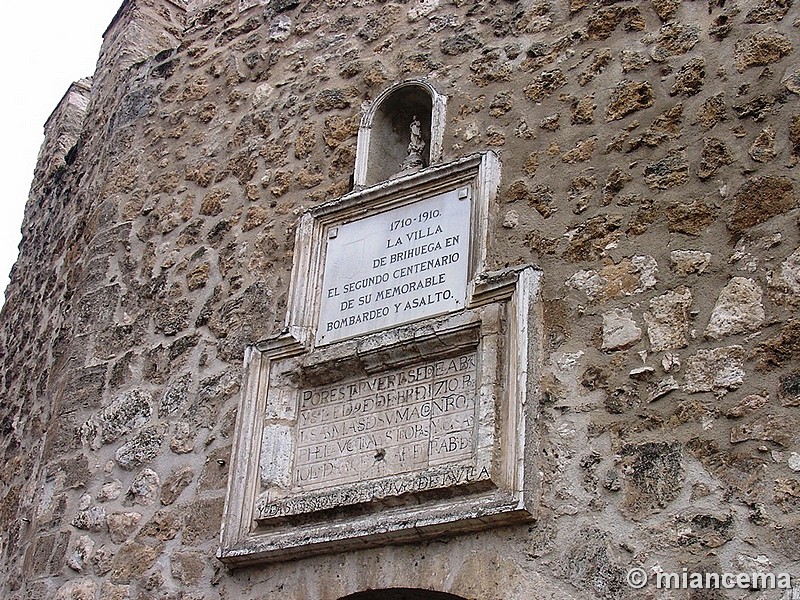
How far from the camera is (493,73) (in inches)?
204

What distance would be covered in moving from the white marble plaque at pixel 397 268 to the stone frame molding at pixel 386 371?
5 centimetres

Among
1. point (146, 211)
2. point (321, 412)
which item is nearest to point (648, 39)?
point (321, 412)

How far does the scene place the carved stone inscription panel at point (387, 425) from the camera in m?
4.28

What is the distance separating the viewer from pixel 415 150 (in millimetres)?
5254

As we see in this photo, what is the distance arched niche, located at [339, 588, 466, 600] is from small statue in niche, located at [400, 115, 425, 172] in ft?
6.22

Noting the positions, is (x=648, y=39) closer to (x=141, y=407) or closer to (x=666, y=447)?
(x=666, y=447)

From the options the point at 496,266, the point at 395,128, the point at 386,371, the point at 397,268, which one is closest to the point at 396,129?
the point at 395,128

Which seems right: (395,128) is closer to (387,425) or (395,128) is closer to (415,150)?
(415,150)

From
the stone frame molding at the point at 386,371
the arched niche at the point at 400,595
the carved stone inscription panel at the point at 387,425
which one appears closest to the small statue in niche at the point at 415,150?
the stone frame molding at the point at 386,371

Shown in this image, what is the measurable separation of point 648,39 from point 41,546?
3.51 metres

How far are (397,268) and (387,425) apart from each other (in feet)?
2.39

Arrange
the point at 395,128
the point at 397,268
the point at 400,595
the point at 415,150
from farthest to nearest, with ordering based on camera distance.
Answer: the point at 395,128 → the point at 415,150 → the point at 397,268 → the point at 400,595

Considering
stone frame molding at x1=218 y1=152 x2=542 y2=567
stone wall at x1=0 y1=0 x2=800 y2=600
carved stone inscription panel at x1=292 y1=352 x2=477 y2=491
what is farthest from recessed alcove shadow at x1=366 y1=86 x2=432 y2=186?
carved stone inscription panel at x1=292 y1=352 x2=477 y2=491

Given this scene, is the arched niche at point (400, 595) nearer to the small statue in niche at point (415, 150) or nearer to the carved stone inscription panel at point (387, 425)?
the carved stone inscription panel at point (387, 425)
